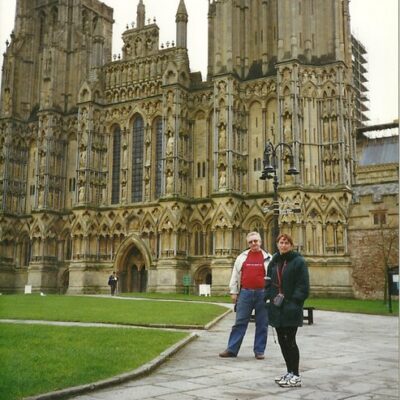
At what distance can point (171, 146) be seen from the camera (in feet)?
139

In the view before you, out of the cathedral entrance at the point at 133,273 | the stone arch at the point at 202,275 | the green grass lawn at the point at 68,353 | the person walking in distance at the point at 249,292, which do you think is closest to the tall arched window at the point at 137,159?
the cathedral entrance at the point at 133,273

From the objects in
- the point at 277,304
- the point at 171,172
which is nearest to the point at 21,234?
the point at 171,172

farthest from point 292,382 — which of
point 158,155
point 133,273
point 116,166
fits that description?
point 116,166

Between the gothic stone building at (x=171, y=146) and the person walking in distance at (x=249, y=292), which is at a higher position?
the gothic stone building at (x=171, y=146)

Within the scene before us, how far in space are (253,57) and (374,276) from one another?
1892 centimetres

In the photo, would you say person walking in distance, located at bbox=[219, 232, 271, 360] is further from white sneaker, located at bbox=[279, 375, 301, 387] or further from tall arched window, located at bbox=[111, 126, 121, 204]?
→ tall arched window, located at bbox=[111, 126, 121, 204]

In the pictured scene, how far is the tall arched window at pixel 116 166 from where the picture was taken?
4734 centimetres

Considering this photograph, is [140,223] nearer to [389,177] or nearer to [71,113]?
[71,113]

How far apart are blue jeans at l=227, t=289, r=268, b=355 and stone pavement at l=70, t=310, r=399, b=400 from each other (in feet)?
0.85

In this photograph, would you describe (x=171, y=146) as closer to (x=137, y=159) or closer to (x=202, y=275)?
(x=137, y=159)

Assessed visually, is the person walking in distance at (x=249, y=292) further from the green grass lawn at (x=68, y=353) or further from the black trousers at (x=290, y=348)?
the black trousers at (x=290, y=348)

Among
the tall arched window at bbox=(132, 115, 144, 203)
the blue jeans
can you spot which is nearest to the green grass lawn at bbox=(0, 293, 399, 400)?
the blue jeans

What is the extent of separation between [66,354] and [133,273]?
36565mm

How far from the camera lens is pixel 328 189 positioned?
3794 centimetres
